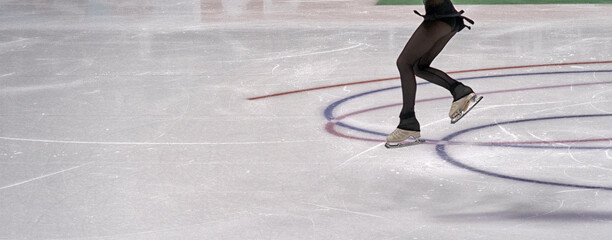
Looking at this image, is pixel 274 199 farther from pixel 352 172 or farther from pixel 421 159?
pixel 421 159

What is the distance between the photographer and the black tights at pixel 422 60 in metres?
5.65

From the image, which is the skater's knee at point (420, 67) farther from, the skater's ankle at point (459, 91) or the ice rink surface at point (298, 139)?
the ice rink surface at point (298, 139)

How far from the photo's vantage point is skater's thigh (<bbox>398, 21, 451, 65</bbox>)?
5.64 metres

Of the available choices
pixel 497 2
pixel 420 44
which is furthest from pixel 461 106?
pixel 497 2

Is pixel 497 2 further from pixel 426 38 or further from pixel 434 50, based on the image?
pixel 426 38

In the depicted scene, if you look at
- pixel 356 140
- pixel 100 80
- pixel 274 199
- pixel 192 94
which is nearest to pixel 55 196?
pixel 274 199

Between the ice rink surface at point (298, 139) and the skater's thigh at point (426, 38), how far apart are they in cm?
63

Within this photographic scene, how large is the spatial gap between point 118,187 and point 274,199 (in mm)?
920

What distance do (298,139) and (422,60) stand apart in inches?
40.4

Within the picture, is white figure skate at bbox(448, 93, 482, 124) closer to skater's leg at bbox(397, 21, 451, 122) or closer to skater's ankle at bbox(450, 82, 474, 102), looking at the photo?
skater's ankle at bbox(450, 82, 474, 102)

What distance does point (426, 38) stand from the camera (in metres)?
5.64

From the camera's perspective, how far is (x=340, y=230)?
14.4 ft

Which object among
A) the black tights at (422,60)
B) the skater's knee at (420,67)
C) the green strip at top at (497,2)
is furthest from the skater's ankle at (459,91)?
the green strip at top at (497,2)

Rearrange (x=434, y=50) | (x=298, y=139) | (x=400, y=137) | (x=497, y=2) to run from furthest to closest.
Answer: (x=497, y=2), (x=298, y=139), (x=400, y=137), (x=434, y=50)
